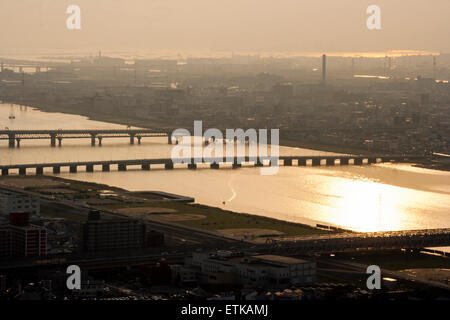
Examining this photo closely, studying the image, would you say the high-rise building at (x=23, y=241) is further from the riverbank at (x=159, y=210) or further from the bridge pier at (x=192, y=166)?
the bridge pier at (x=192, y=166)

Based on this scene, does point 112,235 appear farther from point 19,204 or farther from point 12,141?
point 12,141

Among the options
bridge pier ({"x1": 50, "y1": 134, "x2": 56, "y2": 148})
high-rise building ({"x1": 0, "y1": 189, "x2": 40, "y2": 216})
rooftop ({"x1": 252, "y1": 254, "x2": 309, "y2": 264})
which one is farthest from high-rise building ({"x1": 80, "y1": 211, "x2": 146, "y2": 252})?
bridge pier ({"x1": 50, "y1": 134, "x2": 56, "y2": 148})

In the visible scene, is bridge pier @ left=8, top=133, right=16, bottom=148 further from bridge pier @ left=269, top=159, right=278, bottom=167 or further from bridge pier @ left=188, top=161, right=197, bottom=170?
bridge pier @ left=269, top=159, right=278, bottom=167

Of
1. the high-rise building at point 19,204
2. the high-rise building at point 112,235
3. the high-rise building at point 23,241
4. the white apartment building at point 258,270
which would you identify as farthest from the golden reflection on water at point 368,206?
the high-rise building at point 23,241

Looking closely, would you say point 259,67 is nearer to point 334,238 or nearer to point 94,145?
point 94,145

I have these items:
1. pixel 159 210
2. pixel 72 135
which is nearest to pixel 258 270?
pixel 159 210
